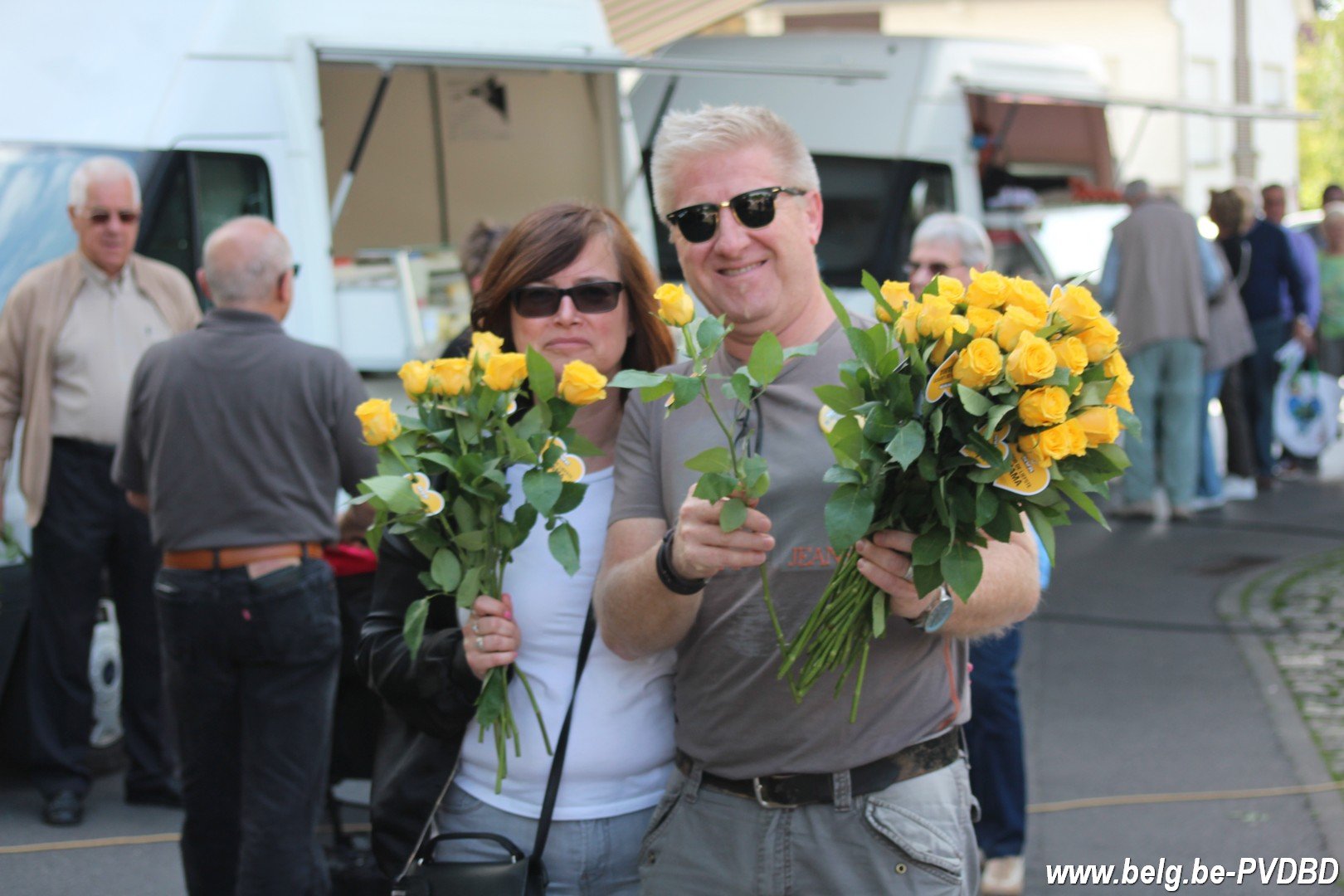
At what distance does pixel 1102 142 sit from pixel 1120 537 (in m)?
5.73

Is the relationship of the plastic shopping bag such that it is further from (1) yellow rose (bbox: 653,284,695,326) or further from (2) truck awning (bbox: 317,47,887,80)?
(1) yellow rose (bbox: 653,284,695,326)

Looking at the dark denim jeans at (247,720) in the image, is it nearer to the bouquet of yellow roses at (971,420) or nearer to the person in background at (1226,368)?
the bouquet of yellow roses at (971,420)

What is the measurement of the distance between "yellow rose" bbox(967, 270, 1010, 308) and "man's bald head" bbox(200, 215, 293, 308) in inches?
106

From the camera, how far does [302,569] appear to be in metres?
4.35

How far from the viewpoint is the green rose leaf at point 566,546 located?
2.57m

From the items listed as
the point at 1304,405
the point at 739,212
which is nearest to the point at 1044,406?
the point at 739,212

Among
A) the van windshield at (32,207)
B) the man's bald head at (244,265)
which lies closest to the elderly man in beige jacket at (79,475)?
the van windshield at (32,207)

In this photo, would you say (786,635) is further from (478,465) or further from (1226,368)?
(1226,368)

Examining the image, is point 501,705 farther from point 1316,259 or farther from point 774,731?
point 1316,259

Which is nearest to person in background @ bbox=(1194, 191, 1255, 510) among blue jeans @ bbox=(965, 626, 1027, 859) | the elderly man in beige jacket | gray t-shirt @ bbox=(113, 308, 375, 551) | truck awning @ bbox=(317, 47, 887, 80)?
truck awning @ bbox=(317, 47, 887, 80)

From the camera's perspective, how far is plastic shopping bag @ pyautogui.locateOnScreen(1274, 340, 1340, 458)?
12195 mm

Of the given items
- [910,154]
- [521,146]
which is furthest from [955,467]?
[910,154]

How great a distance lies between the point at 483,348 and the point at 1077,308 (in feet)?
→ 3.18

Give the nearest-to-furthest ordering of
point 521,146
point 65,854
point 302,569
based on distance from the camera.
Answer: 1. point 302,569
2. point 65,854
3. point 521,146
